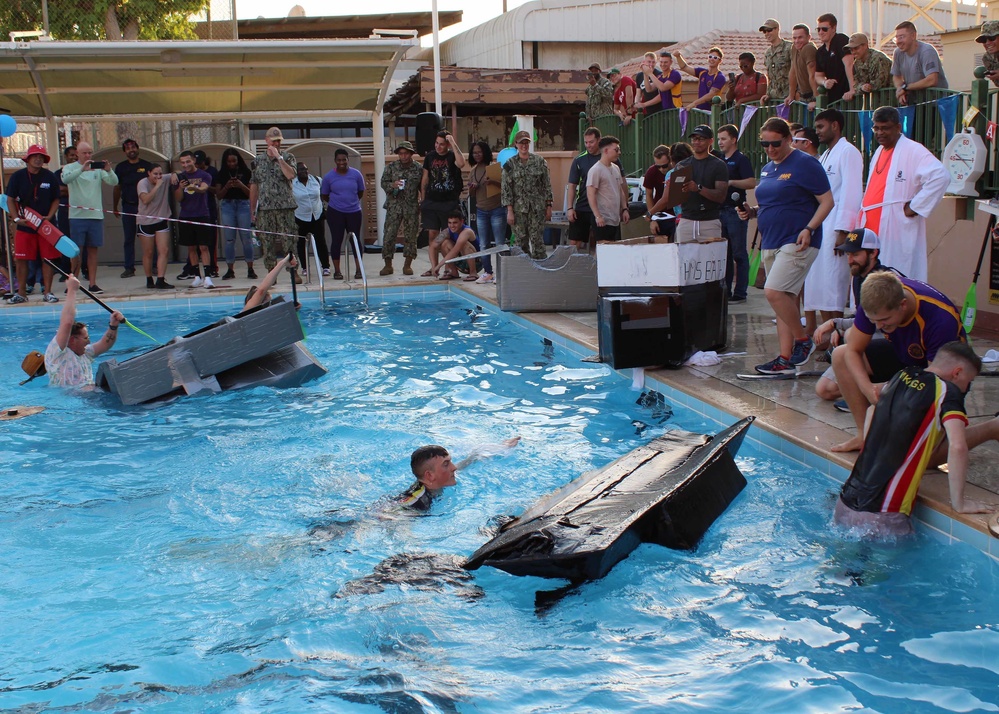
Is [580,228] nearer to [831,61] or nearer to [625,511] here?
[831,61]

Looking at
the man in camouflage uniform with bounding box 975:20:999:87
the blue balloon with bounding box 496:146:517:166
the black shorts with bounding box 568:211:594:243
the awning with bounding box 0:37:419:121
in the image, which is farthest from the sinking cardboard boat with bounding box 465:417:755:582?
the awning with bounding box 0:37:419:121

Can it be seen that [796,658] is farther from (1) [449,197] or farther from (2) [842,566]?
(1) [449,197]

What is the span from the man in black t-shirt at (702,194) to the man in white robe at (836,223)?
1.99 m

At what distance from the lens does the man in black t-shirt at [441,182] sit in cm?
1354

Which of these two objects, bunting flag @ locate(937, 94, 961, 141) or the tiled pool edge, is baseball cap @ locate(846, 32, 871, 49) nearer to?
bunting flag @ locate(937, 94, 961, 141)

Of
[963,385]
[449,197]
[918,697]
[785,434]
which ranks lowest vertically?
[918,697]

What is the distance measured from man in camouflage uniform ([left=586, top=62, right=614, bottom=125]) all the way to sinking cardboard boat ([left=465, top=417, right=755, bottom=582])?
40.2ft

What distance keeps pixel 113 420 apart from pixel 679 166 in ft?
18.7

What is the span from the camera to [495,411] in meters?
7.85

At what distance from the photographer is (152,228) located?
45.7ft

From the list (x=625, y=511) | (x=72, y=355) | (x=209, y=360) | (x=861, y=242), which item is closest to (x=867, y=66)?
(x=861, y=242)

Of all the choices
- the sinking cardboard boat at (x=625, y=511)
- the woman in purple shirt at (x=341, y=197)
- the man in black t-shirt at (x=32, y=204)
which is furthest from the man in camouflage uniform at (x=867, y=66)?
the man in black t-shirt at (x=32, y=204)

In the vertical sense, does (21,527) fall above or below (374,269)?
below

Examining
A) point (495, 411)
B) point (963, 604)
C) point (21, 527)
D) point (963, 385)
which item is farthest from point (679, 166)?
point (21, 527)
